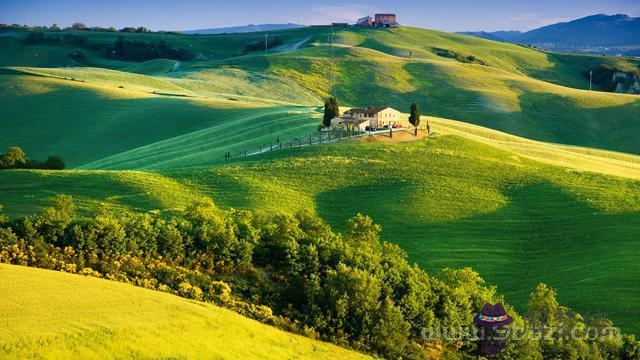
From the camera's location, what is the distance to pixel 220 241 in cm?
4688

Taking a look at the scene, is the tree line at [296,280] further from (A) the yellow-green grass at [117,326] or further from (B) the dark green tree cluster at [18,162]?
(B) the dark green tree cluster at [18,162]

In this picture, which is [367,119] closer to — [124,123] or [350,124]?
[350,124]

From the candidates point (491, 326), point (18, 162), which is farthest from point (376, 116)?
point (491, 326)

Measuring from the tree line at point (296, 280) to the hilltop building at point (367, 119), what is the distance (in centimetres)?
4496

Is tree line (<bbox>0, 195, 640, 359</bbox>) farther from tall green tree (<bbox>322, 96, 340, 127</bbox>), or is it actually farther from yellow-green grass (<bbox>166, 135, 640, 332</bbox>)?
tall green tree (<bbox>322, 96, 340, 127</bbox>)

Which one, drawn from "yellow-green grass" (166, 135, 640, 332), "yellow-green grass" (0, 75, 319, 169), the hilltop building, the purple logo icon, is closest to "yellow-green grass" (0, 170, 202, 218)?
"yellow-green grass" (166, 135, 640, 332)

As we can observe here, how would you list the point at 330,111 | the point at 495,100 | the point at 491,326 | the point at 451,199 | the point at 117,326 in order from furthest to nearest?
the point at 495,100, the point at 330,111, the point at 451,199, the point at 491,326, the point at 117,326

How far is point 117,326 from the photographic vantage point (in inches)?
1227

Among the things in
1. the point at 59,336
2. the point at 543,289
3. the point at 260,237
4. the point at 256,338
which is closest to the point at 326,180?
the point at 260,237

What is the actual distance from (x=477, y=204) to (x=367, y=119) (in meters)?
27.4

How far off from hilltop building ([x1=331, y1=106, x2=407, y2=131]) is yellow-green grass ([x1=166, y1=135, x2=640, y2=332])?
22.7ft

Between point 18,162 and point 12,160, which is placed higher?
point 12,160

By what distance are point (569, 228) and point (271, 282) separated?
101 feet

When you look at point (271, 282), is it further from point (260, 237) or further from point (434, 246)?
point (434, 246)
